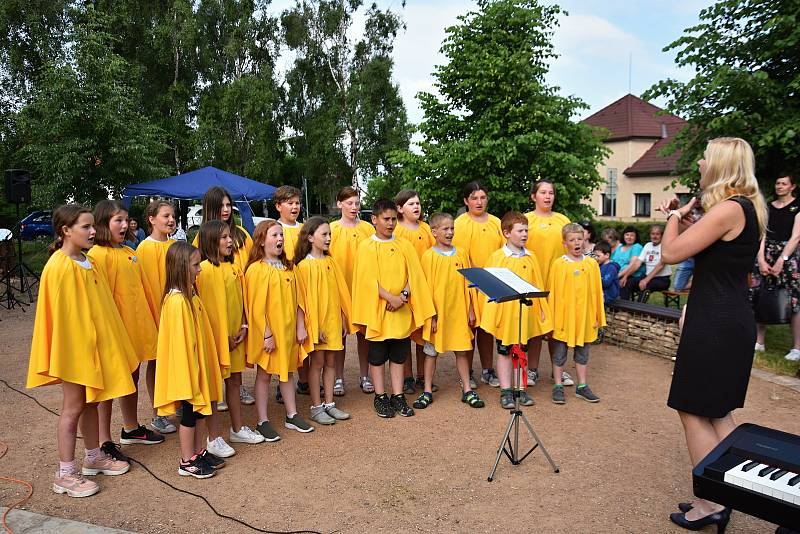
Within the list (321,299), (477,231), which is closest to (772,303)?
(477,231)

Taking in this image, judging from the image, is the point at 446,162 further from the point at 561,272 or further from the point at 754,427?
the point at 754,427

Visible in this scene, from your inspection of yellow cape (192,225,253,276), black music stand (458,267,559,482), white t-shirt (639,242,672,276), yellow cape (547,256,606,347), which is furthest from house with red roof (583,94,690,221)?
black music stand (458,267,559,482)

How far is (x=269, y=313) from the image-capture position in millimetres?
5191

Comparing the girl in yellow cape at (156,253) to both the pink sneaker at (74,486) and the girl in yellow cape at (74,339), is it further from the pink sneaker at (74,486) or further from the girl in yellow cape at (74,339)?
the pink sneaker at (74,486)

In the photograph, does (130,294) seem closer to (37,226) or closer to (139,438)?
(139,438)

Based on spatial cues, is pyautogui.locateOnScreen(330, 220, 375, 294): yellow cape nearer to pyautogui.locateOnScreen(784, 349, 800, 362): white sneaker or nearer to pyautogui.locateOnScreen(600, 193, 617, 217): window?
pyautogui.locateOnScreen(784, 349, 800, 362): white sneaker

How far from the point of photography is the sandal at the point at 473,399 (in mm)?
5996

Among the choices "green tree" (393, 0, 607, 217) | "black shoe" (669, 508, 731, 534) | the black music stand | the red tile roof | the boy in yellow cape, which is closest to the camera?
"black shoe" (669, 508, 731, 534)

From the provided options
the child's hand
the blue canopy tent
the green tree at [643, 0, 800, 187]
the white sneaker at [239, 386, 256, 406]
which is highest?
the green tree at [643, 0, 800, 187]

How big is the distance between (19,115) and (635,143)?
3197 cm

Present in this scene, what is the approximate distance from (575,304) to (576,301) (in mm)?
33

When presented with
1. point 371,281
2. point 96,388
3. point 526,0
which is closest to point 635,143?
point 526,0

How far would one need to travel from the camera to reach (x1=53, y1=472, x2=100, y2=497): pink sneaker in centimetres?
418

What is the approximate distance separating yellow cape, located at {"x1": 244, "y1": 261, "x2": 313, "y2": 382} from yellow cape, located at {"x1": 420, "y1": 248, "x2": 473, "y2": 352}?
1.46 m
